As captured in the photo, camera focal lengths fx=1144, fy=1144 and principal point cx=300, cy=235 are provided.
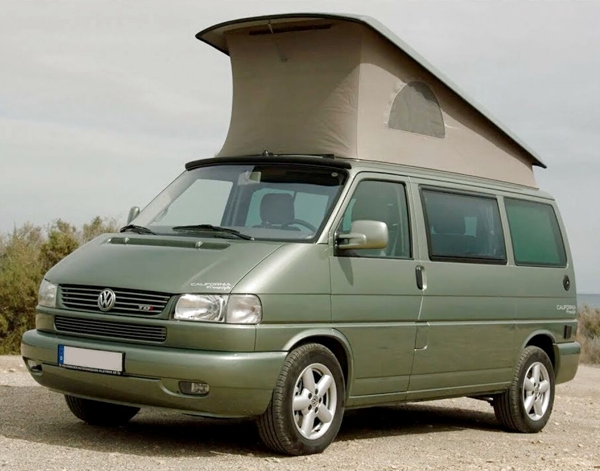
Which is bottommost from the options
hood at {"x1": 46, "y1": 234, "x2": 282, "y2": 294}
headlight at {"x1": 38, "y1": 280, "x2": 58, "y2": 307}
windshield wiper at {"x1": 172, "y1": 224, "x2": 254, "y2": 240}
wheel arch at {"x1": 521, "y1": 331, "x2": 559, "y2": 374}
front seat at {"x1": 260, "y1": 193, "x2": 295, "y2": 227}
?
wheel arch at {"x1": 521, "y1": 331, "x2": 559, "y2": 374}

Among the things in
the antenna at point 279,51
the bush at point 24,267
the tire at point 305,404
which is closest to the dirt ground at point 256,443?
the tire at point 305,404

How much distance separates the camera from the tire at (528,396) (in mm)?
10758

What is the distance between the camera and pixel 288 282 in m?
7.95

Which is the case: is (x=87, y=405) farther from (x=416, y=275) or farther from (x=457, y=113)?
(x=457, y=113)

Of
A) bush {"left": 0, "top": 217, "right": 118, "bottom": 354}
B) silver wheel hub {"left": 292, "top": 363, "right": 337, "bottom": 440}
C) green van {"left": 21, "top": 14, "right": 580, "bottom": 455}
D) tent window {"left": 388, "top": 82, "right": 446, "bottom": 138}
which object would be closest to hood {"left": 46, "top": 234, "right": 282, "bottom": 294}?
green van {"left": 21, "top": 14, "right": 580, "bottom": 455}

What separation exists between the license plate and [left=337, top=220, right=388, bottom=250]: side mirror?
184 centimetres

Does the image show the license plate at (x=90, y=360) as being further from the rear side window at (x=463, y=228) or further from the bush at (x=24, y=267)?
the bush at (x=24, y=267)

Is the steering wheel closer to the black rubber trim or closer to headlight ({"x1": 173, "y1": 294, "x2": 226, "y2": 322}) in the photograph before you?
the black rubber trim

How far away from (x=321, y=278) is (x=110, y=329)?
1539 millimetres

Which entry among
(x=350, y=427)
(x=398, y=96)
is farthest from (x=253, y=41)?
(x=350, y=427)

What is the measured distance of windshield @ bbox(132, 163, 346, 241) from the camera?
8.53 meters

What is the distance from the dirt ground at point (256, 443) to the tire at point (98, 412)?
9 cm

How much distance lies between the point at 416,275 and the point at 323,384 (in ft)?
4.89

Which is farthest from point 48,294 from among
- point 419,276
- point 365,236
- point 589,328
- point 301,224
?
point 589,328
